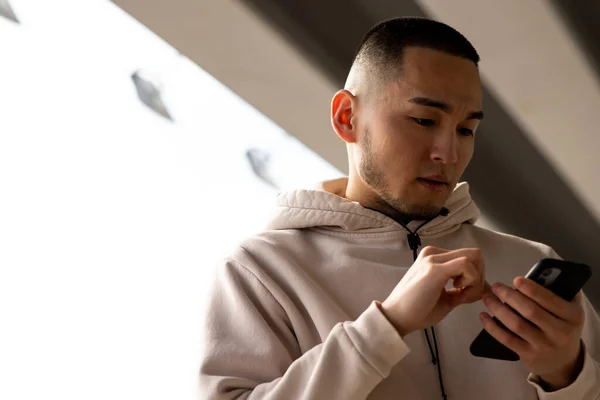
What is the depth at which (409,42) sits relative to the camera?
1337 mm

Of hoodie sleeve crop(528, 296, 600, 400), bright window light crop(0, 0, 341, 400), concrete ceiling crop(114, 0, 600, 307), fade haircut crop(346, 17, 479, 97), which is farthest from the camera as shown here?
concrete ceiling crop(114, 0, 600, 307)

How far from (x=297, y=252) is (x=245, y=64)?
2.98ft

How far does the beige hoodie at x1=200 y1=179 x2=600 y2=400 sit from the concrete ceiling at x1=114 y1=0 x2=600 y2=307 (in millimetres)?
731

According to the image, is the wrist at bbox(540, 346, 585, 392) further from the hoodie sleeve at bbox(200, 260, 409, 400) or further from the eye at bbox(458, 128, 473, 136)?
the eye at bbox(458, 128, 473, 136)

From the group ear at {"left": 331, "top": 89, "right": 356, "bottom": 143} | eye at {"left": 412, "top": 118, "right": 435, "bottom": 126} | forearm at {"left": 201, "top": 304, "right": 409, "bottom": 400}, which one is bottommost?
forearm at {"left": 201, "top": 304, "right": 409, "bottom": 400}

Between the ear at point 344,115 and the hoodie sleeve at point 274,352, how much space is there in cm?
33

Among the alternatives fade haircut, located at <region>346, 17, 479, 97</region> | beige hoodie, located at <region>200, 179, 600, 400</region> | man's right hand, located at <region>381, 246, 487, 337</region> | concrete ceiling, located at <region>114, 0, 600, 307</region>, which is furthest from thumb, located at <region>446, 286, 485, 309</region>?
concrete ceiling, located at <region>114, 0, 600, 307</region>

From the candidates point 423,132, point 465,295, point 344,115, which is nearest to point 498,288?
point 465,295

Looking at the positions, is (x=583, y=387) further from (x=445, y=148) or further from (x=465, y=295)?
(x=445, y=148)

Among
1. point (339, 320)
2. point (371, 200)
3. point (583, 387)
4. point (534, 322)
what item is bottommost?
point (583, 387)

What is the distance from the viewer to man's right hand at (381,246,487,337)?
99 centimetres

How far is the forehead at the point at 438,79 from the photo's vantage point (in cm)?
124

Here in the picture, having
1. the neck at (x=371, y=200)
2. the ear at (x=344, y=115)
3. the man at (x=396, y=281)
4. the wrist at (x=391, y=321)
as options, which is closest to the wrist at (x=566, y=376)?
the man at (x=396, y=281)

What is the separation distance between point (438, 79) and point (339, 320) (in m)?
0.43
